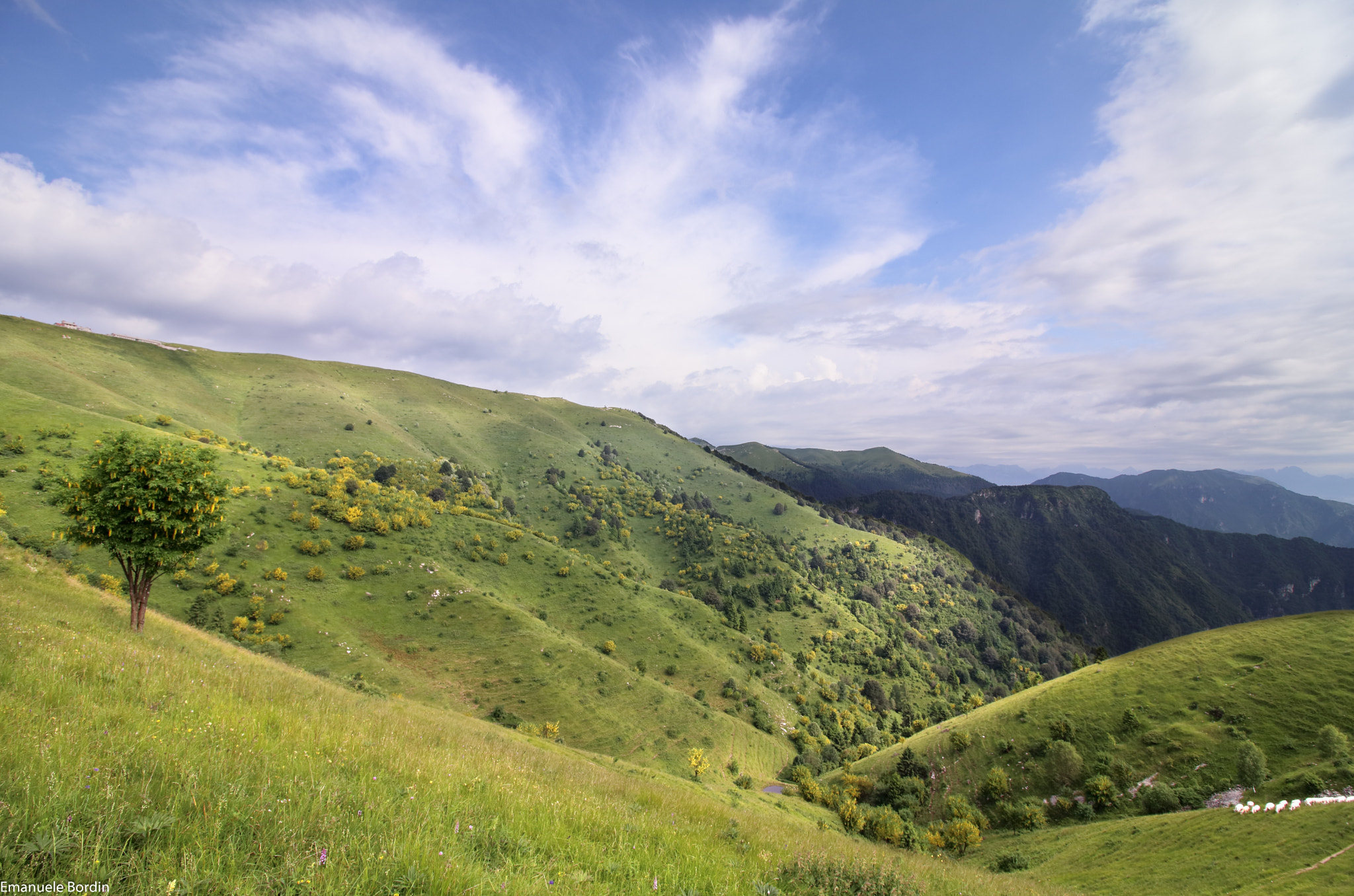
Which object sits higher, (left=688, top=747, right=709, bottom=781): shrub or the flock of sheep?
the flock of sheep

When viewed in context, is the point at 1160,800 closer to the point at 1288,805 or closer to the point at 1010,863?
the point at 1288,805

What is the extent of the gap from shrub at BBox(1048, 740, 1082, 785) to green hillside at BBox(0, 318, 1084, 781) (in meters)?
30.5

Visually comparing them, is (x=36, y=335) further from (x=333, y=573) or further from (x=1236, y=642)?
(x=1236, y=642)

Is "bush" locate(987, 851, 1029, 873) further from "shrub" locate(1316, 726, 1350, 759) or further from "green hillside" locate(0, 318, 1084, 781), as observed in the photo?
"green hillside" locate(0, 318, 1084, 781)

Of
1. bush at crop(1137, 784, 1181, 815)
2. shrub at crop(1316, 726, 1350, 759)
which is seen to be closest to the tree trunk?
bush at crop(1137, 784, 1181, 815)

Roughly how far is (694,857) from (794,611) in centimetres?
11678

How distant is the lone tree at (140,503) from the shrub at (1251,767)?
60534 mm

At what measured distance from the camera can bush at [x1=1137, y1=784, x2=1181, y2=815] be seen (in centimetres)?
3369

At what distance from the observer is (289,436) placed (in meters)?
105

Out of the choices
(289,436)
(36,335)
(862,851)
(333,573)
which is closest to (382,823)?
(862,851)

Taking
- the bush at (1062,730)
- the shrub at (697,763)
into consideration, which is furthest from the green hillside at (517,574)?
the bush at (1062,730)

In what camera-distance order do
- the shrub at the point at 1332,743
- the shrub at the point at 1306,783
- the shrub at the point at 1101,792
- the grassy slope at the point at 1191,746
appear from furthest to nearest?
the shrub at the point at 1101,792 < the shrub at the point at 1332,743 < the shrub at the point at 1306,783 < the grassy slope at the point at 1191,746

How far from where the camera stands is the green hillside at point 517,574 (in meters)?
49.6

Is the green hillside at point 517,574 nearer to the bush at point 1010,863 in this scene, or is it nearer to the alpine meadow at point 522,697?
the alpine meadow at point 522,697
